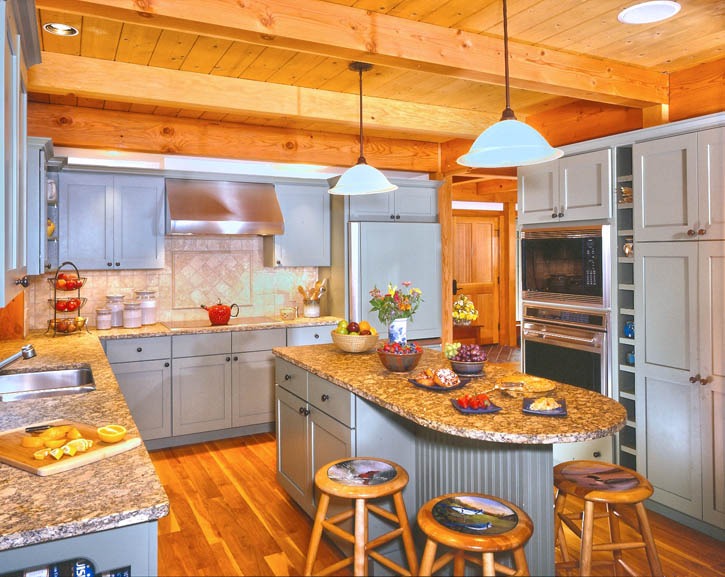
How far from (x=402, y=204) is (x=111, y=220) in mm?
2484

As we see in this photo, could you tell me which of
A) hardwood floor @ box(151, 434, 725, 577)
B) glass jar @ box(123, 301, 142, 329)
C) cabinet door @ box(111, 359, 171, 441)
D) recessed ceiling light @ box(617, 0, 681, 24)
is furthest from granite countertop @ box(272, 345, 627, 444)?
glass jar @ box(123, 301, 142, 329)

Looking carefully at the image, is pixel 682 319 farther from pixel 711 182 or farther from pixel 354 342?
pixel 354 342

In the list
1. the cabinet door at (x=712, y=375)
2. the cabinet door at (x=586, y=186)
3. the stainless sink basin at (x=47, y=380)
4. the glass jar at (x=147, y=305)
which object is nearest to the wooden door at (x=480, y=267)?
the cabinet door at (x=586, y=186)

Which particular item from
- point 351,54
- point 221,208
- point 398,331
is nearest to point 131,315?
point 221,208

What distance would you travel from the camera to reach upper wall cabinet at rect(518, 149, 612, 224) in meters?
3.49

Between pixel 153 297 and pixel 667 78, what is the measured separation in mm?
4131

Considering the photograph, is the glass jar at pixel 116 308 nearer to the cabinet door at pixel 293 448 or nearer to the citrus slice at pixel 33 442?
the cabinet door at pixel 293 448

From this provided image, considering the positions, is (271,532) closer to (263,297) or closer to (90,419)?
(90,419)

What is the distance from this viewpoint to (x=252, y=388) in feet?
15.4

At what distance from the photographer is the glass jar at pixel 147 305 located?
4648mm

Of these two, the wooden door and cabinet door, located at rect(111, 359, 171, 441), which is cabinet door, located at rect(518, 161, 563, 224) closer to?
cabinet door, located at rect(111, 359, 171, 441)

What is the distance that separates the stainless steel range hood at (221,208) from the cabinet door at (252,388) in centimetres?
106

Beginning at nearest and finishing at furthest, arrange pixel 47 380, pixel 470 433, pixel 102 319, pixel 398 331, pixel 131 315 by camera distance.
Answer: pixel 470 433
pixel 47 380
pixel 398 331
pixel 102 319
pixel 131 315

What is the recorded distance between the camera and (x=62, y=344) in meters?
3.68
